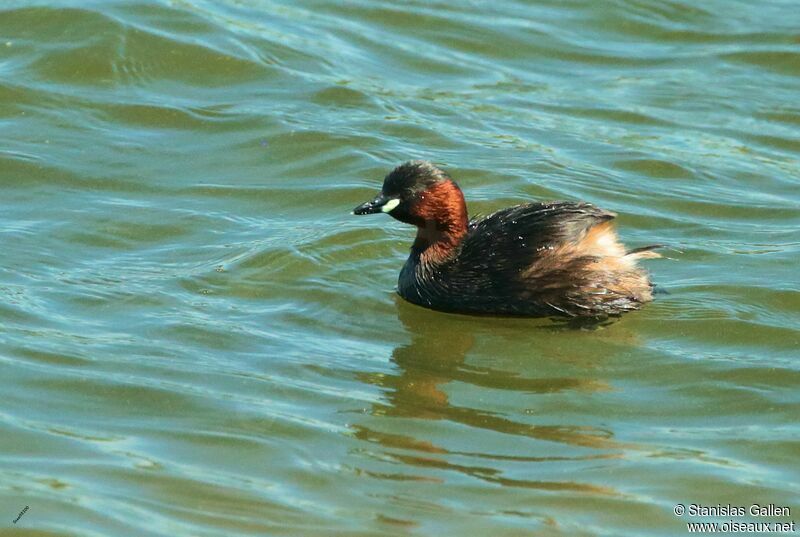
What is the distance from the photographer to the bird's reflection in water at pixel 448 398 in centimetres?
562

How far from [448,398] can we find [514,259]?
134 cm

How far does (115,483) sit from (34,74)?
19.4 ft

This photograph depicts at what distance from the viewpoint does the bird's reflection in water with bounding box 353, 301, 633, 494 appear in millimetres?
5621

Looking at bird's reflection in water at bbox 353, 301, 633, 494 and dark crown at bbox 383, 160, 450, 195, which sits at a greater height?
dark crown at bbox 383, 160, 450, 195

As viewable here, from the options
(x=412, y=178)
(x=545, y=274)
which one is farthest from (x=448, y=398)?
(x=412, y=178)

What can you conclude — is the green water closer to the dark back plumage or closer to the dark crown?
the dark back plumage

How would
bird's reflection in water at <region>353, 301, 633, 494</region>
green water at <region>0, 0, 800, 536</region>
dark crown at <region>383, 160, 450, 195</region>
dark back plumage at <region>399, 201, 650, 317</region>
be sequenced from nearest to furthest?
green water at <region>0, 0, 800, 536</region> < bird's reflection in water at <region>353, 301, 633, 494</region> < dark back plumage at <region>399, 201, 650, 317</region> < dark crown at <region>383, 160, 450, 195</region>

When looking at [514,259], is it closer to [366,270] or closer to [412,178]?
[412,178]

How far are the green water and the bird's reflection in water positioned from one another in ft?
0.06

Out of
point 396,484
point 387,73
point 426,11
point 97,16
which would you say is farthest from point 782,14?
point 396,484

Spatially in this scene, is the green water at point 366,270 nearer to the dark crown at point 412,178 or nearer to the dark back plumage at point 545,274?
the dark back plumage at point 545,274

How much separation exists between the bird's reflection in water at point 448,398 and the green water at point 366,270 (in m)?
0.02

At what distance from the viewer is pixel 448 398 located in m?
6.33

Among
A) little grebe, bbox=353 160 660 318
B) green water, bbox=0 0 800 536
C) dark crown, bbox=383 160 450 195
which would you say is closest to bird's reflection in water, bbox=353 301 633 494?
green water, bbox=0 0 800 536
